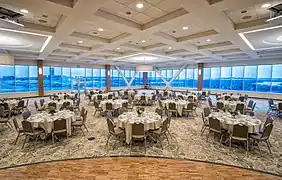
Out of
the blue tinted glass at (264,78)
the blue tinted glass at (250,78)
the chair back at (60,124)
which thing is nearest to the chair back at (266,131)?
the chair back at (60,124)

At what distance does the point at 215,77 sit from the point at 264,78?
4.72m

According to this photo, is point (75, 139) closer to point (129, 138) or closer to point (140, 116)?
point (129, 138)

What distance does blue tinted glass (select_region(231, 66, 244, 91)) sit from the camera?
1691 centimetres

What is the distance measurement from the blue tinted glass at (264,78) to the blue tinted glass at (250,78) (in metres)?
0.35

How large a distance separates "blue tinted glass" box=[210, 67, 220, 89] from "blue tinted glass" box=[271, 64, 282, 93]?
5081mm

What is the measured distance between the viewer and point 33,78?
1608 cm

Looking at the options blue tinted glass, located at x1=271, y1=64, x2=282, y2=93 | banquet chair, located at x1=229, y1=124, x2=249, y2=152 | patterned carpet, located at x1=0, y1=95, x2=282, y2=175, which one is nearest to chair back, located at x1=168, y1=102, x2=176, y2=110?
patterned carpet, located at x1=0, y1=95, x2=282, y2=175

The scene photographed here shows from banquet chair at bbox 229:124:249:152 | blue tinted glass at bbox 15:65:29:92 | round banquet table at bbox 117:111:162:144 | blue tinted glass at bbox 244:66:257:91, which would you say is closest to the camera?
banquet chair at bbox 229:124:249:152

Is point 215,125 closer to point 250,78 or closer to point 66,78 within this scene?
point 250,78

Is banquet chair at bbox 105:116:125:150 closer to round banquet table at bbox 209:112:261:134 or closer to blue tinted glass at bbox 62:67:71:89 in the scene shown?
round banquet table at bbox 209:112:261:134

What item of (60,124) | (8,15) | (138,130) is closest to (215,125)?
(138,130)

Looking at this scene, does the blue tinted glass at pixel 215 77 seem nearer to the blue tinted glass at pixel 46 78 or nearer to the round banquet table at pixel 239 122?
the round banquet table at pixel 239 122

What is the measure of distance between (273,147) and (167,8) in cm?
521

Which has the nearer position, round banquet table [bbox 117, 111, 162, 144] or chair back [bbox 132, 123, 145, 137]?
chair back [bbox 132, 123, 145, 137]
